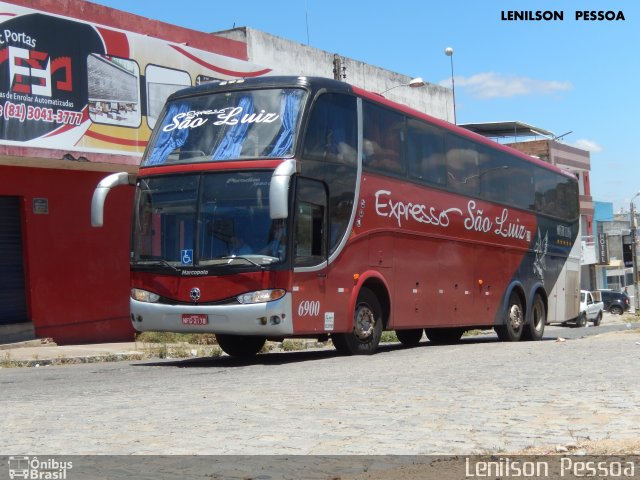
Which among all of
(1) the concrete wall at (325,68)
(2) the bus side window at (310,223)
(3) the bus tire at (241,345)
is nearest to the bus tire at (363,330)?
(2) the bus side window at (310,223)

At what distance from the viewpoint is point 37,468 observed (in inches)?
236

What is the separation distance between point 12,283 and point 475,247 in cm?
979

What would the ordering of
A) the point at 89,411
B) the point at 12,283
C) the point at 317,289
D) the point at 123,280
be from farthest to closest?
1. the point at 123,280
2. the point at 12,283
3. the point at 317,289
4. the point at 89,411

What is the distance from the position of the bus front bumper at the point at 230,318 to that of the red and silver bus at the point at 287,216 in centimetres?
2

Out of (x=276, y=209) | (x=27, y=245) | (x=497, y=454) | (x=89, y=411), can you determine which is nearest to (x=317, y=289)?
(x=276, y=209)

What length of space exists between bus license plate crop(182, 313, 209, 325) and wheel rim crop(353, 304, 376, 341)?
284 cm

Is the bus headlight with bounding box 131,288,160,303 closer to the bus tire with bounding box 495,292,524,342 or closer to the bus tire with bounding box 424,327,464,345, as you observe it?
the bus tire with bounding box 495,292,524,342

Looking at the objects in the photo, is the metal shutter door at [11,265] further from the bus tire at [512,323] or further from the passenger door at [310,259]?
the bus tire at [512,323]

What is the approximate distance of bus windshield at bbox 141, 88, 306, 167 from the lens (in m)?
13.3

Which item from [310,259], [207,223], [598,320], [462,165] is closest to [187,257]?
[207,223]

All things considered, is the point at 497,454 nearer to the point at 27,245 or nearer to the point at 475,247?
the point at 475,247

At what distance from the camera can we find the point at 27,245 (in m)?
20.2

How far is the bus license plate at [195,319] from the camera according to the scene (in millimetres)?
13031

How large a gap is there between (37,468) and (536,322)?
18.1 m
